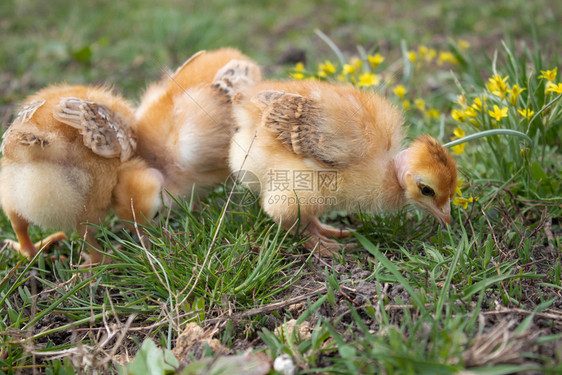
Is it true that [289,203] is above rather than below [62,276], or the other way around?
above

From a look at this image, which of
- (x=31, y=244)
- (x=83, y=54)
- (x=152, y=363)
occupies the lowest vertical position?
(x=152, y=363)

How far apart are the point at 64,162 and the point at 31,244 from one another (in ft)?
2.20

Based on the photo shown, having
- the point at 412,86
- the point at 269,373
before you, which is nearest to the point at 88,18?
the point at 412,86

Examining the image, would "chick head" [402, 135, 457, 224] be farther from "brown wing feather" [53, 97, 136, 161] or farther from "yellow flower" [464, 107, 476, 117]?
"brown wing feather" [53, 97, 136, 161]

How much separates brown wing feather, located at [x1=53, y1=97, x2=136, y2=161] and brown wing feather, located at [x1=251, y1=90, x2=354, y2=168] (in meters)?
0.90

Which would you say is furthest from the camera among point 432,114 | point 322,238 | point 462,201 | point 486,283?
point 432,114

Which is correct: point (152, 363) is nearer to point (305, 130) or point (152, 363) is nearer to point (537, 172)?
point (305, 130)

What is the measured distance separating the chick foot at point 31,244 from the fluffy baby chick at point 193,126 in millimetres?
773

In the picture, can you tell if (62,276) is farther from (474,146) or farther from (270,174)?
(474,146)

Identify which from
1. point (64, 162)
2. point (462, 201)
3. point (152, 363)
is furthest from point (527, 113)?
point (64, 162)

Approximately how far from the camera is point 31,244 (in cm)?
296

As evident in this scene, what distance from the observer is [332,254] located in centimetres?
272

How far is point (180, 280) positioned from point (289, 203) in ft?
2.31

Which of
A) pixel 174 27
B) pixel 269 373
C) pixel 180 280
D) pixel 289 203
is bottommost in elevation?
pixel 269 373
